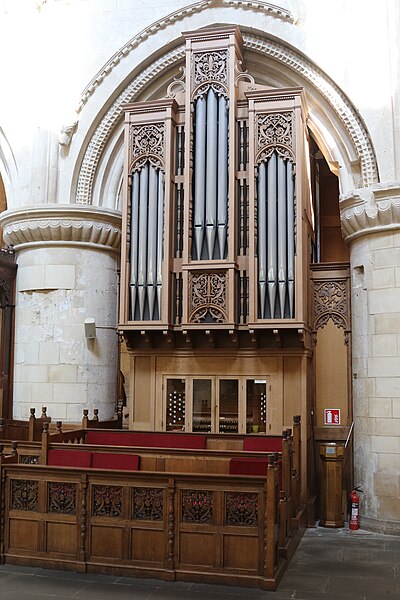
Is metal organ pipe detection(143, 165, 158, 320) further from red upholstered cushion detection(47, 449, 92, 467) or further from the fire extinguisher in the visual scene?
the fire extinguisher

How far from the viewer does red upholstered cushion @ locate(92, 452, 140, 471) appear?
290 inches

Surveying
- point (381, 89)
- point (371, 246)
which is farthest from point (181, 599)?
point (381, 89)

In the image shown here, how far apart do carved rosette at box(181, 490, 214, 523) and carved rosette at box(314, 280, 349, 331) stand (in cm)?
450

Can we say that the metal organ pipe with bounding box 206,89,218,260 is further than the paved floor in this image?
Yes

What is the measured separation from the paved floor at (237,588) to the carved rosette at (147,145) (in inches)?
221

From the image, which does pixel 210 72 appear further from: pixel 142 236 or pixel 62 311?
pixel 62 311

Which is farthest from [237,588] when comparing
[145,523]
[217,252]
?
[217,252]

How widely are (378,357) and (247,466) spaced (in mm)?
2904

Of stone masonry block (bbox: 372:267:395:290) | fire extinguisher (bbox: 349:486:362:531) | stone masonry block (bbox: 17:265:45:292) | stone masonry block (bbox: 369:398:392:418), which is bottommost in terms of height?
fire extinguisher (bbox: 349:486:362:531)

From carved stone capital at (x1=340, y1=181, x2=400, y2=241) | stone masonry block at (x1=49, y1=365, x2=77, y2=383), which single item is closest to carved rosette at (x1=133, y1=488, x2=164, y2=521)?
stone masonry block at (x1=49, y1=365, x2=77, y2=383)

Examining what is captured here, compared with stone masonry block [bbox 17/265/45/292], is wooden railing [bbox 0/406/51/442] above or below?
below

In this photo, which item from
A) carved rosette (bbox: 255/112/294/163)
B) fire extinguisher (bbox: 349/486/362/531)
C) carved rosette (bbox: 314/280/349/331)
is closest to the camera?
fire extinguisher (bbox: 349/486/362/531)

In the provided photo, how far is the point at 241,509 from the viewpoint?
5941 mm

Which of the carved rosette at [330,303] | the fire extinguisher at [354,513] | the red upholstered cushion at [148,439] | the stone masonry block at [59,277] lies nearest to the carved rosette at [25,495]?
the red upholstered cushion at [148,439]
